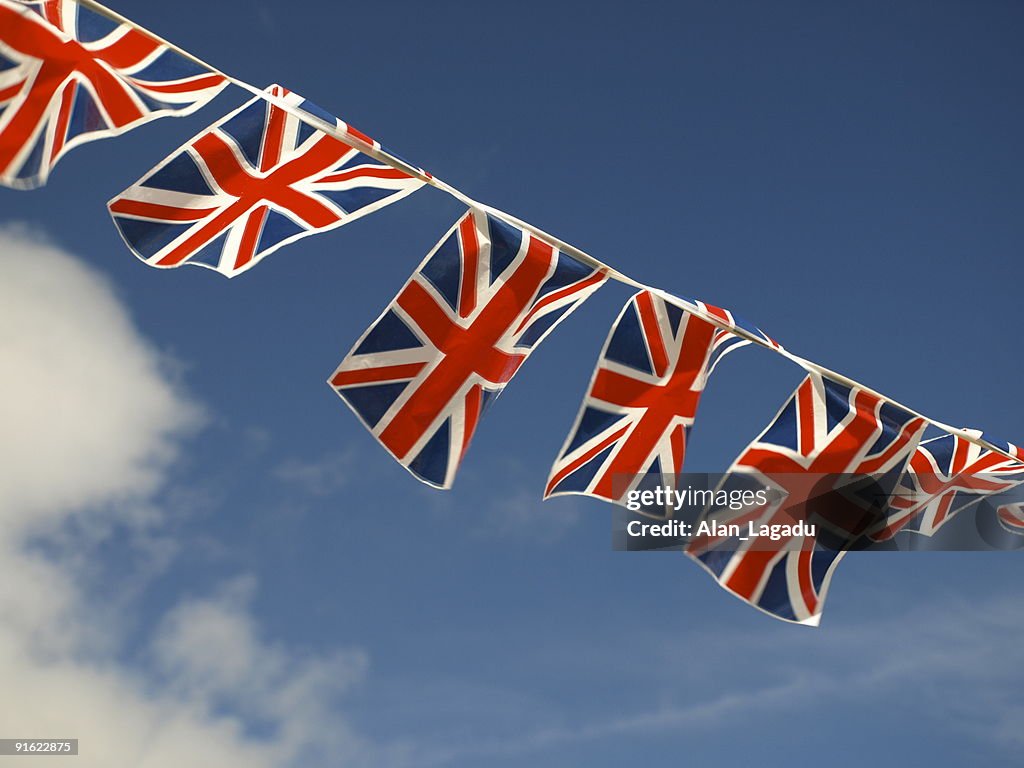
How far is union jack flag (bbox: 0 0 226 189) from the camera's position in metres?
6.29

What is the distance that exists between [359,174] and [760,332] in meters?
2.66

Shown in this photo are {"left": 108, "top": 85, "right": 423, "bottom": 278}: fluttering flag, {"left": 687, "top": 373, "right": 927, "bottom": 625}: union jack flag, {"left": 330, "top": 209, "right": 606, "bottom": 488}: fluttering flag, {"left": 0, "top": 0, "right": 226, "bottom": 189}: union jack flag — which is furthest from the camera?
{"left": 687, "top": 373, "right": 927, "bottom": 625}: union jack flag

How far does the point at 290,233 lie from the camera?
692 cm

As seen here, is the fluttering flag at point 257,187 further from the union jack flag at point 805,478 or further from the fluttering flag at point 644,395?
the union jack flag at point 805,478

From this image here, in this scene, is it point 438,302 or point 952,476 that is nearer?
point 438,302

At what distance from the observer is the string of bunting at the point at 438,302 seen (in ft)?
21.4

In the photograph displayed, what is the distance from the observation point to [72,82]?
6.46m

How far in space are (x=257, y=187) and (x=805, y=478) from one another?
385cm

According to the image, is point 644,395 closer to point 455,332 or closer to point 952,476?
point 455,332

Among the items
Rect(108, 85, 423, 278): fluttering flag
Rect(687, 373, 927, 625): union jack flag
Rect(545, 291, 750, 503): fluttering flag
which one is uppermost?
Rect(108, 85, 423, 278): fluttering flag

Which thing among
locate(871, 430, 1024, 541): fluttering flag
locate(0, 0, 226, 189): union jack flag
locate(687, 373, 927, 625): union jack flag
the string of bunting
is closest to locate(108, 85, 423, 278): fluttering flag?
the string of bunting

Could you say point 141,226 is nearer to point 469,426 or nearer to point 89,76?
point 89,76

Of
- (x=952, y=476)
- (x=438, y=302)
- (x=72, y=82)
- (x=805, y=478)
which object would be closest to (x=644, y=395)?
(x=805, y=478)

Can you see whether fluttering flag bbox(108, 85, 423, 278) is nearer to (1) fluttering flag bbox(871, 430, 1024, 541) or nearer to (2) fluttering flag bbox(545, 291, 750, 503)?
(2) fluttering flag bbox(545, 291, 750, 503)
